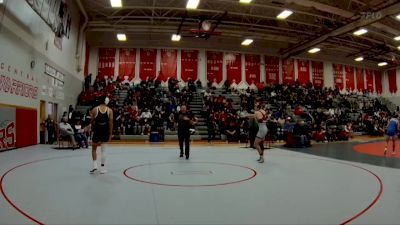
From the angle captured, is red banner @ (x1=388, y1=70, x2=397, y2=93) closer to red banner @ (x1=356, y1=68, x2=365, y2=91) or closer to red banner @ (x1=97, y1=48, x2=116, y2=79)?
red banner @ (x1=356, y1=68, x2=365, y2=91)

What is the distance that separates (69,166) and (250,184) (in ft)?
14.8

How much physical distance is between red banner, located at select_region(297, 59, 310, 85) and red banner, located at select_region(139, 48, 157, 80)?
14030 millimetres

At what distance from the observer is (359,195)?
4.41 meters

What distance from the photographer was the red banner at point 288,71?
1050 inches

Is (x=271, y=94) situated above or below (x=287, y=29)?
below

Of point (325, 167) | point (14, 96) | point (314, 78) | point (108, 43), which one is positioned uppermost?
point (108, 43)

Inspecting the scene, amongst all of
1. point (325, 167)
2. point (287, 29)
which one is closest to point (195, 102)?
point (287, 29)

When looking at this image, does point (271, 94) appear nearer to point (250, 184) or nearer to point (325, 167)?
point (325, 167)

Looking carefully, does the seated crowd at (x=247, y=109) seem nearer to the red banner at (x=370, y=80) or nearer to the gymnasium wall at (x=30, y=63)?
the red banner at (x=370, y=80)

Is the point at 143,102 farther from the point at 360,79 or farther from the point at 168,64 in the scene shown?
the point at 360,79

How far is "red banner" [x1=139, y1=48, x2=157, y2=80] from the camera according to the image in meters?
23.4

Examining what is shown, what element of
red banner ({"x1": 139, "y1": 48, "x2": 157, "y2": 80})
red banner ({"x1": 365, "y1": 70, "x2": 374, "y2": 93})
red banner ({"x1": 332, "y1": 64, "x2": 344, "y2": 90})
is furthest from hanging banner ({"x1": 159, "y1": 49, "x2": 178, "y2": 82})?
red banner ({"x1": 365, "y1": 70, "x2": 374, "y2": 93})

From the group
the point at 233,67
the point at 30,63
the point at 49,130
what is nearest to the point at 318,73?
the point at 233,67

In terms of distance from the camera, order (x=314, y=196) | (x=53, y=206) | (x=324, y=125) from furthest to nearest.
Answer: (x=324, y=125) → (x=314, y=196) → (x=53, y=206)
